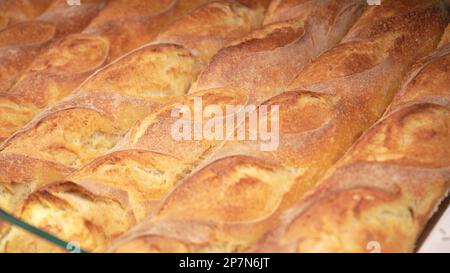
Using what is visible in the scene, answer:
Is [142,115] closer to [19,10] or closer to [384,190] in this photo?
[384,190]

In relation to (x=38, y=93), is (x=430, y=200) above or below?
below

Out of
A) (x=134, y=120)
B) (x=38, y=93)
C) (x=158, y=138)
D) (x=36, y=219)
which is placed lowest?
(x=36, y=219)

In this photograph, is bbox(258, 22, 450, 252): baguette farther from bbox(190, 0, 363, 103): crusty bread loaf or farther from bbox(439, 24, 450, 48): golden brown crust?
bbox(190, 0, 363, 103): crusty bread loaf

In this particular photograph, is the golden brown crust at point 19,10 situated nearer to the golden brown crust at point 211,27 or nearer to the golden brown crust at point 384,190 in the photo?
the golden brown crust at point 211,27

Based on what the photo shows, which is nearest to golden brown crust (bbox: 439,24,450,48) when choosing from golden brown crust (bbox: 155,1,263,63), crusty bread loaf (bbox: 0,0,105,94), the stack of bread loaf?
the stack of bread loaf

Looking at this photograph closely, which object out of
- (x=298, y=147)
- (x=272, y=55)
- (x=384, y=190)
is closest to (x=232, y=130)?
(x=298, y=147)
